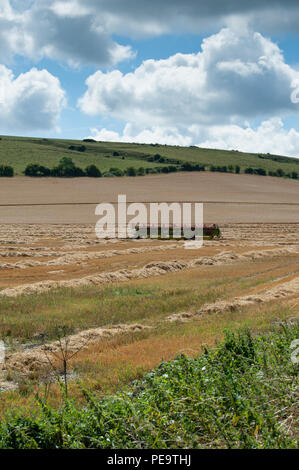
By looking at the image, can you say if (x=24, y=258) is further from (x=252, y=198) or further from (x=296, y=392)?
(x=252, y=198)

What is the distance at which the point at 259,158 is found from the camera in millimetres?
165500

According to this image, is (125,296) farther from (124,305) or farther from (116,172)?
(116,172)

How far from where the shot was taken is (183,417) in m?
6.79

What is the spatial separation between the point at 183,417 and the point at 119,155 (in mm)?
Result: 144146

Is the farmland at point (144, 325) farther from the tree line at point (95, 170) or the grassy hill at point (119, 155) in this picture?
the grassy hill at point (119, 155)

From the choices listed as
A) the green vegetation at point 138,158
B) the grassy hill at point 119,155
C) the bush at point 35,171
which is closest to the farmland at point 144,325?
the bush at point 35,171

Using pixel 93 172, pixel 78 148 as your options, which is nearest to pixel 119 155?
pixel 78 148

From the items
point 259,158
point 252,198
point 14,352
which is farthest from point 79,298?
point 259,158

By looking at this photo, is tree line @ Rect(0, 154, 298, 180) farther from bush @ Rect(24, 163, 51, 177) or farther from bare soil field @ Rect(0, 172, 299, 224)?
bare soil field @ Rect(0, 172, 299, 224)

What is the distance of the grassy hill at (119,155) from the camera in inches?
4988

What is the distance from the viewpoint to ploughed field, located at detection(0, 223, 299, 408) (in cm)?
1073

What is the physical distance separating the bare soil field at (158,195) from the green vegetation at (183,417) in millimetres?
55160

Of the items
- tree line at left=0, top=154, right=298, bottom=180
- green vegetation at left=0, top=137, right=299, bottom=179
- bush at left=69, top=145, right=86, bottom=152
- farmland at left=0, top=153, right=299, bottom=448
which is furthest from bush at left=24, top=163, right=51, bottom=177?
farmland at left=0, top=153, right=299, bottom=448
